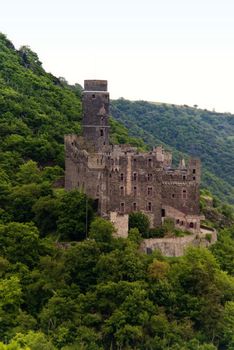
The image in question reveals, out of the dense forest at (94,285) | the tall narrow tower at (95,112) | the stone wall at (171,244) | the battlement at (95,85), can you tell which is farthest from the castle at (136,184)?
the battlement at (95,85)

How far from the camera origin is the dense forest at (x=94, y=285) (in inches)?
2586

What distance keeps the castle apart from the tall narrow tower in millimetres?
2386

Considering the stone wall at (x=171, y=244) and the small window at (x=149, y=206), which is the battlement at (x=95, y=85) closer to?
the small window at (x=149, y=206)

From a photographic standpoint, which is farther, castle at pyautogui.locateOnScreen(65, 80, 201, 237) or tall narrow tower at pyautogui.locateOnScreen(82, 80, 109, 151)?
tall narrow tower at pyautogui.locateOnScreen(82, 80, 109, 151)

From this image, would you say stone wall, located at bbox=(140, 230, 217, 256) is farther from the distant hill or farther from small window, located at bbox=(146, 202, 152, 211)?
the distant hill

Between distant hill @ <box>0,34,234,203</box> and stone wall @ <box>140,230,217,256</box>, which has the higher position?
distant hill @ <box>0,34,234,203</box>

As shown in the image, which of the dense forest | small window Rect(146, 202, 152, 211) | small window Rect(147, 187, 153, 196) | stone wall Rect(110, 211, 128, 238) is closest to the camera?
the dense forest

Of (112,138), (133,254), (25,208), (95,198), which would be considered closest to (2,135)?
(112,138)

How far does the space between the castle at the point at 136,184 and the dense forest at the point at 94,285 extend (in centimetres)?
150

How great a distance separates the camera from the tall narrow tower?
81.5 meters

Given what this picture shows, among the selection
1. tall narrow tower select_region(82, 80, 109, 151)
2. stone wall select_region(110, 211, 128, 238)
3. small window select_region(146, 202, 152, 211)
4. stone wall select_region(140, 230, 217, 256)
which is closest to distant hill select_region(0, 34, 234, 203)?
tall narrow tower select_region(82, 80, 109, 151)

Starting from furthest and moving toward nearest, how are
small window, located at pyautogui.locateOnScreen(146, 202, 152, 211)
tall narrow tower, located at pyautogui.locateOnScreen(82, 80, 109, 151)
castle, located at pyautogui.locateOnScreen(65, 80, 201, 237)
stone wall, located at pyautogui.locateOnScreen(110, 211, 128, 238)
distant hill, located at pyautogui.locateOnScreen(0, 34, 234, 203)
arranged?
distant hill, located at pyautogui.locateOnScreen(0, 34, 234, 203) < tall narrow tower, located at pyautogui.locateOnScreen(82, 80, 109, 151) < small window, located at pyautogui.locateOnScreen(146, 202, 152, 211) < castle, located at pyautogui.locateOnScreen(65, 80, 201, 237) < stone wall, located at pyautogui.locateOnScreen(110, 211, 128, 238)

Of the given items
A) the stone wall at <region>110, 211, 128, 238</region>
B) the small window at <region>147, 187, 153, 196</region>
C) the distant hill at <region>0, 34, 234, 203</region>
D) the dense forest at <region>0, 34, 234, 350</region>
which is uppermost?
the distant hill at <region>0, 34, 234, 203</region>

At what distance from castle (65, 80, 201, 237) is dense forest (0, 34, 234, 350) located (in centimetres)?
150
